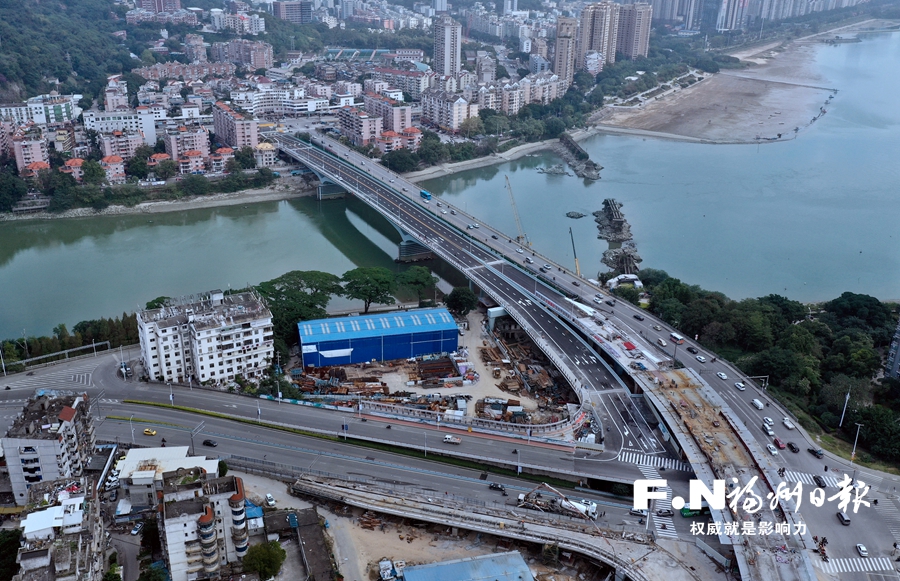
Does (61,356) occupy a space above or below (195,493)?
below

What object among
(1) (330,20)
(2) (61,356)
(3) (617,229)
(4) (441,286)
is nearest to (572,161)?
(3) (617,229)

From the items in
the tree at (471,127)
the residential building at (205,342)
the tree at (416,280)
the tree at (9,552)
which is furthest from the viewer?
the tree at (471,127)

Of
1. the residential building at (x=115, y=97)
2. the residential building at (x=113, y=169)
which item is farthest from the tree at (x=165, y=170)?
the residential building at (x=115, y=97)

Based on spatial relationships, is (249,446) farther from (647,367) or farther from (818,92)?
(818,92)

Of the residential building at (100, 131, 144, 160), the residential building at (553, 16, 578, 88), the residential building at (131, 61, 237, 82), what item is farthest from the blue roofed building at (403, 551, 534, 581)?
the residential building at (553, 16, 578, 88)

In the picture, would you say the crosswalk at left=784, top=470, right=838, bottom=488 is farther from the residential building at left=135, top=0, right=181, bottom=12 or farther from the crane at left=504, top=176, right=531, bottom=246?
the residential building at left=135, top=0, right=181, bottom=12

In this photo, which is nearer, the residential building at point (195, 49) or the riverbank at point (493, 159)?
the riverbank at point (493, 159)

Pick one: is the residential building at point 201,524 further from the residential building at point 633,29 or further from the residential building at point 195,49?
the residential building at point 633,29
